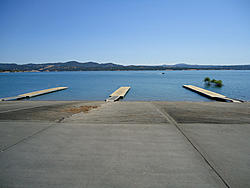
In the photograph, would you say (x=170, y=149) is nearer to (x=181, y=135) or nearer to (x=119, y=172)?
(x=181, y=135)

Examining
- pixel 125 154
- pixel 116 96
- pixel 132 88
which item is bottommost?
pixel 132 88

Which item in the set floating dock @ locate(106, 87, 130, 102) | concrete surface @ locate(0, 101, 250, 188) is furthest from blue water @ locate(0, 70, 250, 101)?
concrete surface @ locate(0, 101, 250, 188)

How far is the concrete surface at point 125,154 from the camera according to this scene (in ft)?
8.11

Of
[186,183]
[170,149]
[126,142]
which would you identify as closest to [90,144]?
[126,142]

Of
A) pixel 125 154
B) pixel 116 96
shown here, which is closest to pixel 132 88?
pixel 116 96

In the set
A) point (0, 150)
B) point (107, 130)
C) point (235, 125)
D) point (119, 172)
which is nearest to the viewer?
point (119, 172)

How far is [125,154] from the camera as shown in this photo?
3266 mm

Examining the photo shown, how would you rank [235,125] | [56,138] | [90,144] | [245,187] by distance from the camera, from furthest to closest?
[235,125]
[56,138]
[90,144]
[245,187]

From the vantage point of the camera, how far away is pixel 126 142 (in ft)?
12.6

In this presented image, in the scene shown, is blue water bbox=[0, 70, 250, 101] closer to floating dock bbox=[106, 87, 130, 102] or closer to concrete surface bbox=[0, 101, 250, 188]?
floating dock bbox=[106, 87, 130, 102]

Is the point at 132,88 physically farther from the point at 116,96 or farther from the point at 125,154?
the point at 125,154

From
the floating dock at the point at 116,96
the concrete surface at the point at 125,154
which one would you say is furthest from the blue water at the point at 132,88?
the concrete surface at the point at 125,154

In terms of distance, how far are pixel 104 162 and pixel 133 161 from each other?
Answer: 53cm

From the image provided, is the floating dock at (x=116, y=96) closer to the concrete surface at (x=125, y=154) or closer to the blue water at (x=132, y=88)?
the blue water at (x=132, y=88)
